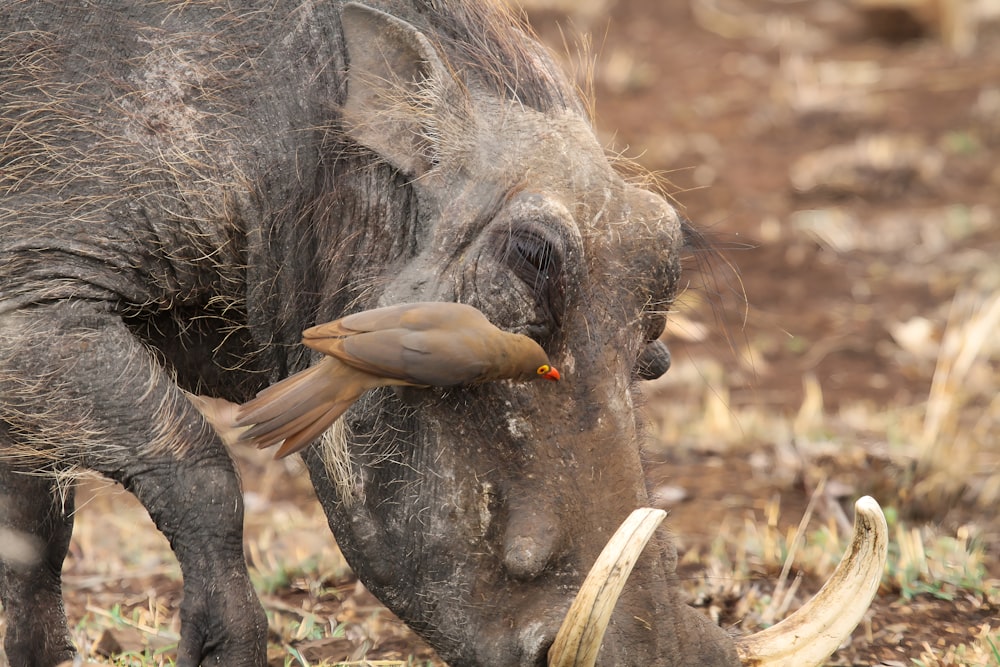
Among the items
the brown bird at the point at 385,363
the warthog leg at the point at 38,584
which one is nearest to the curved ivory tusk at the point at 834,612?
the brown bird at the point at 385,363

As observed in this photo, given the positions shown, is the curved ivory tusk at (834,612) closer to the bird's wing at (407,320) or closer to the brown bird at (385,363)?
the brown bird at (385,363)

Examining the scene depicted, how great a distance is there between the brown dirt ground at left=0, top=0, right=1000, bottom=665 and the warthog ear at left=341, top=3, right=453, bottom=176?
636mm

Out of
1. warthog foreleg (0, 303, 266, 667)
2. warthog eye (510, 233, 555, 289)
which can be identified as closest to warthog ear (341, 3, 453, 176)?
warthog eye (510, 233, 555, 289)

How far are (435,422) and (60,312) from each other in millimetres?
719

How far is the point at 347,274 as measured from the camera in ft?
9.18

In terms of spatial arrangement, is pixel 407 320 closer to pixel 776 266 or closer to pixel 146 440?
pixel 146 440

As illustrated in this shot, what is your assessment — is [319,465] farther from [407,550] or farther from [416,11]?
[416,11]

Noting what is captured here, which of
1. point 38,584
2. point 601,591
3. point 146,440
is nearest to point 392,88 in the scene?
point 146,440

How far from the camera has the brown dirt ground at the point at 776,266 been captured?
3607 millimetres

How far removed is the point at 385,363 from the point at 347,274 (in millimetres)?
388

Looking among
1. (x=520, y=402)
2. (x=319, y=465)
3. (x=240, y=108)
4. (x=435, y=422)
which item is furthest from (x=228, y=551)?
(x=240, y=108)

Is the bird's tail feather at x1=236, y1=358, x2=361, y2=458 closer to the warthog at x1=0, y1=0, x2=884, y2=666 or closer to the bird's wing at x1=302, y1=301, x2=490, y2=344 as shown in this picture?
the bird's wing at x1=302, y1=301, x2=490, y2=344

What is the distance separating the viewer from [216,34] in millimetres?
2842

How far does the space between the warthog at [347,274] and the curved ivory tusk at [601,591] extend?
0.31ft
